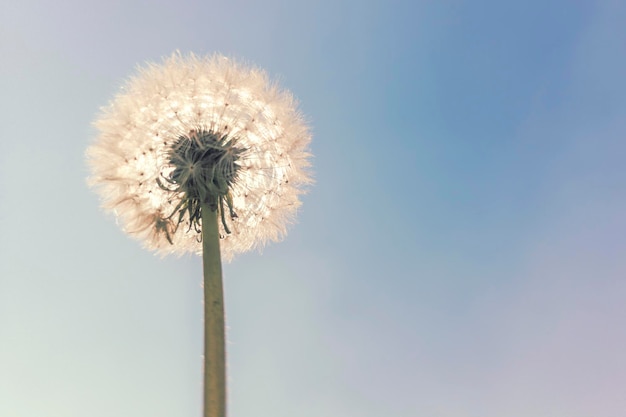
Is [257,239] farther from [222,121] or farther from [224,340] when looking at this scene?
[224,340]

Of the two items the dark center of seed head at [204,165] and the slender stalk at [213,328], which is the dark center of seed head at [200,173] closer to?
the dark center of seed head at [204,165]

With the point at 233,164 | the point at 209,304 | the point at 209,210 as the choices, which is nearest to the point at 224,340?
the point at 209,304

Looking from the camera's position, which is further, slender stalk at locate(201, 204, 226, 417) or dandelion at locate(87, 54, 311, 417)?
dandelion at locate(87, 54, 311, 417)

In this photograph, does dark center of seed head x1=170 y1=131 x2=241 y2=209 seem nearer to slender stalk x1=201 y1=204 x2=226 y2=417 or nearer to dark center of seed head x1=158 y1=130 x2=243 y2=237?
dark center of seed head x1=158 y1=130 x2=243 y2=237

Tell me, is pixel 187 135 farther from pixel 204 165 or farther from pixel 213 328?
pixel 213 328

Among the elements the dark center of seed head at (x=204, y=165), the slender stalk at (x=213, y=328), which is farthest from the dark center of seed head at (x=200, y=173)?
the slender stalk at (x=213, y=328)

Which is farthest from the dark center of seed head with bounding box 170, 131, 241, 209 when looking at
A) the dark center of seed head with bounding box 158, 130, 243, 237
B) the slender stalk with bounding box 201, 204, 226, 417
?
the slender stalk with bounding box 201, 204, 226, 417

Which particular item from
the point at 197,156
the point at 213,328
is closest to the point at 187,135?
the point at 197,156
